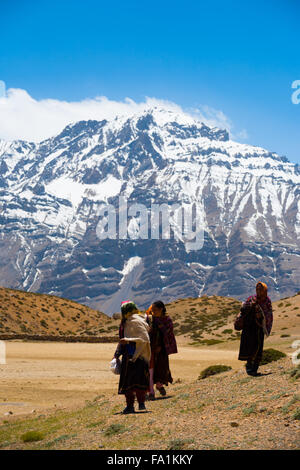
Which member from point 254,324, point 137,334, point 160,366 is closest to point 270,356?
point 254,324

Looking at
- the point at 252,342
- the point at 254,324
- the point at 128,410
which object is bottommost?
the point at 128,410

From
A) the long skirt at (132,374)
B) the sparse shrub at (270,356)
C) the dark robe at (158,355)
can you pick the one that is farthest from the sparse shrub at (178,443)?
the sparse shrub at (270,356)

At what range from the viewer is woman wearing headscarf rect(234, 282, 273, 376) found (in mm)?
17078

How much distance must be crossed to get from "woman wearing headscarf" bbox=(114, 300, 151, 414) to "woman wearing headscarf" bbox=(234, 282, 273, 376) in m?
3.91

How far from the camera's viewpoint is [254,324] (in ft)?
56.3

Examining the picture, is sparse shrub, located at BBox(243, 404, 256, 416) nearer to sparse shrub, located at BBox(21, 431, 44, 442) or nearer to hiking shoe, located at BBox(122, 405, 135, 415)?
hiking shoe, located at BBox(122, 405, 135, 415)

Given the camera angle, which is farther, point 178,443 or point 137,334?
point 137,334

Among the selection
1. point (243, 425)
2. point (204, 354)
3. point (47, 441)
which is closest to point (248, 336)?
point (243, 425)

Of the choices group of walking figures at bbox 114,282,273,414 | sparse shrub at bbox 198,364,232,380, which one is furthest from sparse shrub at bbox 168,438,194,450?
sparse shrub at bbox 198,364,232,380

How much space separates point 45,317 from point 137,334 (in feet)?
213

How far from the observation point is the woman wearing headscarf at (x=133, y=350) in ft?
46.2

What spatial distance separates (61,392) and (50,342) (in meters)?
32.9

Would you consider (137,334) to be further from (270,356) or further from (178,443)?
(270,356)

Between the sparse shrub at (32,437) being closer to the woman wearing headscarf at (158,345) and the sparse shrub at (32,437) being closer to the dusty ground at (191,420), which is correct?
the dusty ground at (191,420)
